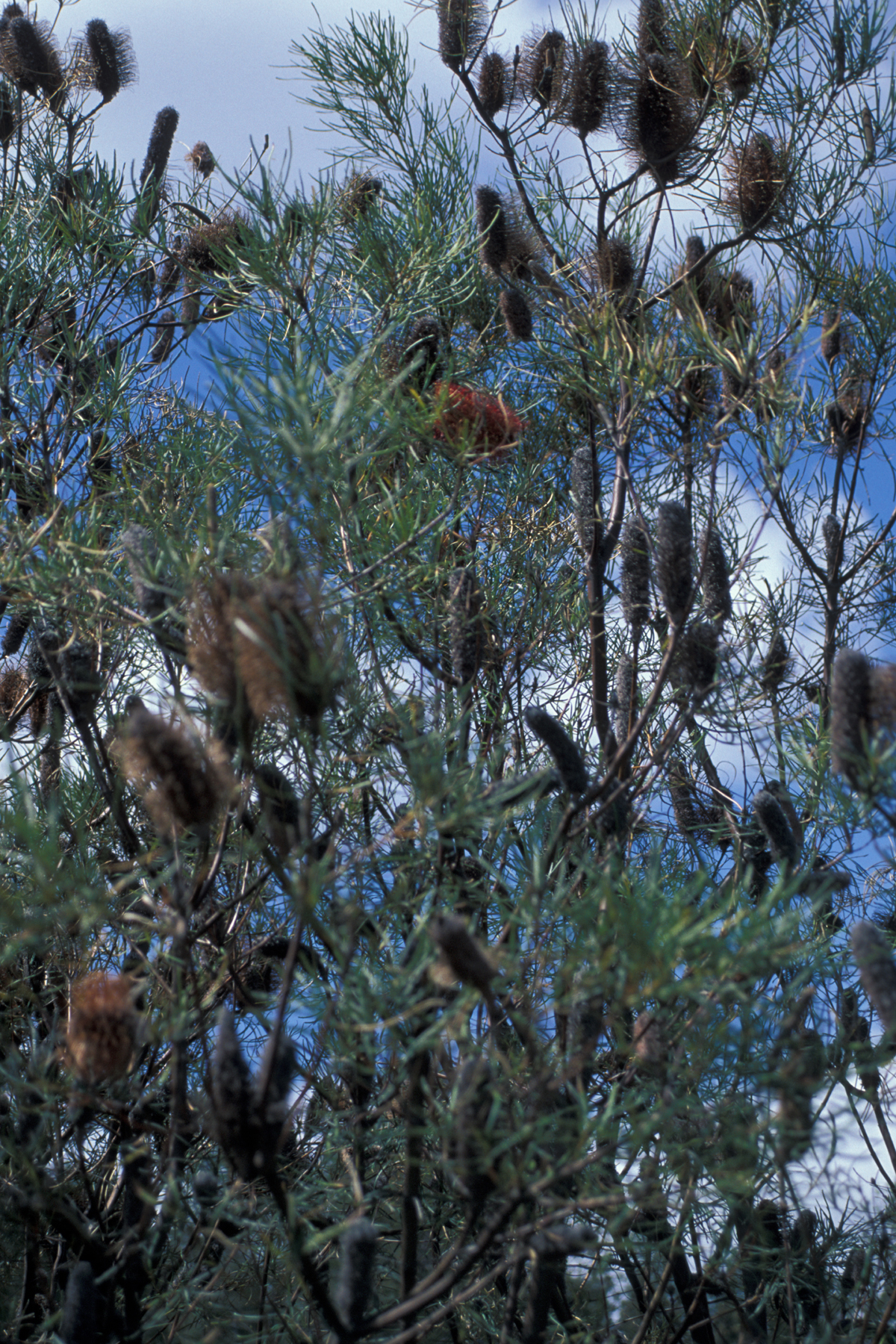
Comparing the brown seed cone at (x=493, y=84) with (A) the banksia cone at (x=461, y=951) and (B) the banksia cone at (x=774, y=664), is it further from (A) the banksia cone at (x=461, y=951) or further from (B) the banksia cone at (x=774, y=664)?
(A) the banksia cone at (x=461, y=951)

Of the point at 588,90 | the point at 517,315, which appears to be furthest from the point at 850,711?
the point at 588,90

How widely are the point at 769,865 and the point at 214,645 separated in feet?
1.59

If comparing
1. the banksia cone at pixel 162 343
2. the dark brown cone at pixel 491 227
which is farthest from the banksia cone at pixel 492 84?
the banksia cone at pixel 162 343

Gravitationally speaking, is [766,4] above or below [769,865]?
above

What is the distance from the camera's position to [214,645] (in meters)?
0.35

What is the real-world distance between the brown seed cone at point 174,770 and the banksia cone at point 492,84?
82 cm

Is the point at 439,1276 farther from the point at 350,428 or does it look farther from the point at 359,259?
the point at 359,259

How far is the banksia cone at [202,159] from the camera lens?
1417mm

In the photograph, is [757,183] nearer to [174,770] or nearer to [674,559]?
→ [674,559]

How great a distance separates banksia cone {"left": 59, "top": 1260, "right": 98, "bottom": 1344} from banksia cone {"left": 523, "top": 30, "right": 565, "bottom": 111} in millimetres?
1007

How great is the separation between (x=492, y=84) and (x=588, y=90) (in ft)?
0.38

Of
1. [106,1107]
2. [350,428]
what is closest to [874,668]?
[350,428]

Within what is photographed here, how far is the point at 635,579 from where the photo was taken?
56 centimetres

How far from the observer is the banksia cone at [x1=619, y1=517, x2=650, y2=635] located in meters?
0.56
